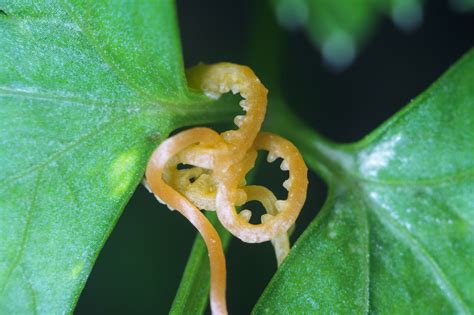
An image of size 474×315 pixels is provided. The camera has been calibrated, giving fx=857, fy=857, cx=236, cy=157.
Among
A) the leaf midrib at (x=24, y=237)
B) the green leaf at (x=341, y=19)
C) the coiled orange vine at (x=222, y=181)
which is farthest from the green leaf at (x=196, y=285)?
the green leaf at (x=341, y=19)

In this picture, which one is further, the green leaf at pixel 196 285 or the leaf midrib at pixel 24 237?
the green leaf at pixel 196 285

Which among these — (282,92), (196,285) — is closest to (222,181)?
(196,285)

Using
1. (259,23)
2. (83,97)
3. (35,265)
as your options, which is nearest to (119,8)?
(83,97)

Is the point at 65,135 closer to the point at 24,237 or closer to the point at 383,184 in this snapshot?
the point at 24,237

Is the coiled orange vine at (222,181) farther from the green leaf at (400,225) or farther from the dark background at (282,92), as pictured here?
the dark background at (282,92)

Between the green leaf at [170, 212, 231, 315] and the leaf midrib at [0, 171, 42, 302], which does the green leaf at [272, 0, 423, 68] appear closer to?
the green leaf at [170, 212, 231, 315]

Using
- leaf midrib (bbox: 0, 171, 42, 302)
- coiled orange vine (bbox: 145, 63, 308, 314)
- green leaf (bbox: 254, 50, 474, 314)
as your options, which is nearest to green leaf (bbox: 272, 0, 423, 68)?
green leaf (bbox: 254, 50, 474, 314)

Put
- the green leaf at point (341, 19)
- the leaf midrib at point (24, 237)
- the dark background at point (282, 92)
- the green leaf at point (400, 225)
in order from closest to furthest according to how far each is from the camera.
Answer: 1. the leaf midrib at point (24, 237)
2. the green leaf at point (400, 225)
3. the green leaf at point (341, 19)
4. the dark background at point (282, 92)
